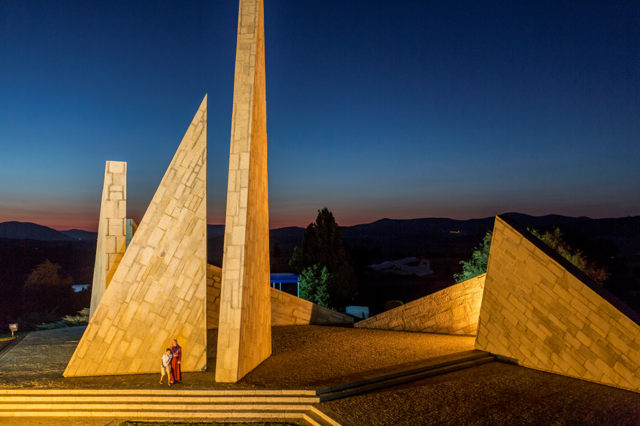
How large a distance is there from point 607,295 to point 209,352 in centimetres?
1045

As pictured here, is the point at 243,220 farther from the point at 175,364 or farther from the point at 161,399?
the point at 161,399

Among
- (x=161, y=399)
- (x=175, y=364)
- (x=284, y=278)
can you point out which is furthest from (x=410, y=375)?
(x=284, y=278)

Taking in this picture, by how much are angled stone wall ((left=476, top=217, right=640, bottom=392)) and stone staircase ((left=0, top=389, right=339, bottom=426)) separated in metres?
5.89

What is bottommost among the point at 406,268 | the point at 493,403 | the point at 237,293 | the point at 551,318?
the point at 406,268

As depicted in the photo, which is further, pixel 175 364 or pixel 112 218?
pixel 112 218

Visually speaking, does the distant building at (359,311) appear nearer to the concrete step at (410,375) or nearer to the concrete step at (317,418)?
the concrete step at (410,375)

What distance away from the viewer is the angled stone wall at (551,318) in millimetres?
9172

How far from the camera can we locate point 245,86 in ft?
32.6

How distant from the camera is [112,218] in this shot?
11898 mm

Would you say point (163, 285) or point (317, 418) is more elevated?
point (163, 285)

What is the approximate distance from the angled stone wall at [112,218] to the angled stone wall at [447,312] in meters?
10.0

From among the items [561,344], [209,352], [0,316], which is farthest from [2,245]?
[561,344]

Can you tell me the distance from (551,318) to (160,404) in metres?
8.99

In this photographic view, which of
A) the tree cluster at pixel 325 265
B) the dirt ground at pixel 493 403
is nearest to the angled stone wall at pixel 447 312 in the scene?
the dirt ground at pixel 493 403
